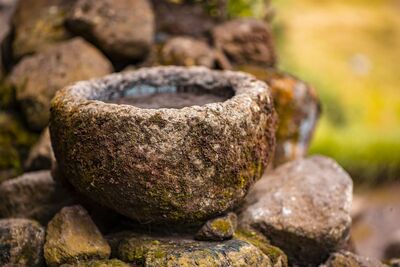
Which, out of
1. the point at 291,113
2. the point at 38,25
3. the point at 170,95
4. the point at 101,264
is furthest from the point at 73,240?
the point at 38,25

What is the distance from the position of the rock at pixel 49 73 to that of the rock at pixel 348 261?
230 cm

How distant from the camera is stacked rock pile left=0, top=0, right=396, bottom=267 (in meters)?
2.60

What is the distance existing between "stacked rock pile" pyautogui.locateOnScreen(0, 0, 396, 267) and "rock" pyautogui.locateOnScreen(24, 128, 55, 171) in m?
0.01

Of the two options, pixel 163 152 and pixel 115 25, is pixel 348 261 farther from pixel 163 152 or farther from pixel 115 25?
pixel 115 25

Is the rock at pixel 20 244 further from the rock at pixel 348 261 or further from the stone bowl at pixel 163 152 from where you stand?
the rock at pixel 348 261

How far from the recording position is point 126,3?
174 inches

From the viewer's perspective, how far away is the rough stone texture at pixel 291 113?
4242 millimetres

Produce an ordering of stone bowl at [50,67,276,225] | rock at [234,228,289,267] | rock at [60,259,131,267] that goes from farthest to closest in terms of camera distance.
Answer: rock at [234,228,289,267] → rock at [60,259,131,267] → stone bowl at [50,67,276,225]

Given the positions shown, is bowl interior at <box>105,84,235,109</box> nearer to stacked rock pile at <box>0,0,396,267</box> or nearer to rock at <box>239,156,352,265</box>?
stacked rock pile at <box>0,0,396,267</box>

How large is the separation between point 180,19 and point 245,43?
701 mm

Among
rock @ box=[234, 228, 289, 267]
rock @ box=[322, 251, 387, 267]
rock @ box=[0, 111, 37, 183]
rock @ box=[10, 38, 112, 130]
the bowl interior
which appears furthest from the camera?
rock @ box=[0, 111, 37, 183]

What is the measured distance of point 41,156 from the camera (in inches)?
153

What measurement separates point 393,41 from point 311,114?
6.68 metres

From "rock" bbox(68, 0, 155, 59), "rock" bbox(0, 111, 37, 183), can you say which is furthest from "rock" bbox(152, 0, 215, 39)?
"rock" bbox(0, 111, 37, 183)
